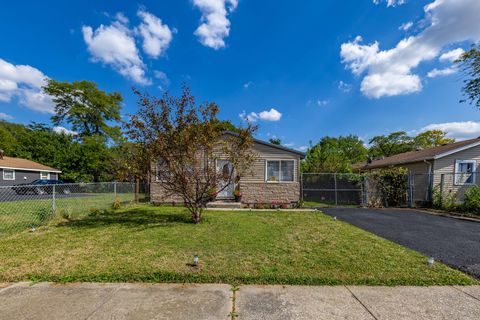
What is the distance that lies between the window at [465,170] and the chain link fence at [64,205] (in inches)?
704

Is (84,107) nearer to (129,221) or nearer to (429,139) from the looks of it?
(129,221)

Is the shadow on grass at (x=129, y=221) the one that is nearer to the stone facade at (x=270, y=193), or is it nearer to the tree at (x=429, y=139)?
the stone facade at (x=270, y=193)

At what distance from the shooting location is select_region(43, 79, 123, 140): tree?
3178 centimetres

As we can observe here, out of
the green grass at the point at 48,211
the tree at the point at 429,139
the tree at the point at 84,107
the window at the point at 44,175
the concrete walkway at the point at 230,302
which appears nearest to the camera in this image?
the concrete walkway at the point at 230,302

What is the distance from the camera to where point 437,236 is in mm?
6070

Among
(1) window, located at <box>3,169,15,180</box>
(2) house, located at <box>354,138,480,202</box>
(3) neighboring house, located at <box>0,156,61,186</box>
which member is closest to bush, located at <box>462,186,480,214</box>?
(2) house, located at <box>354,138,480,202</box>

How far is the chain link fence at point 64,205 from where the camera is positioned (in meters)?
6.91

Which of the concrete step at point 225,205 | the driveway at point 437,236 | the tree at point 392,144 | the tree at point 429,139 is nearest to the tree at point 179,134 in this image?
the concrete step at point 225,205

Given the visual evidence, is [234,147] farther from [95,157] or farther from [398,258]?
[95,157]

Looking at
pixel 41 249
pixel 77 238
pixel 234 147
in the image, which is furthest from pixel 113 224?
pixel 234 147

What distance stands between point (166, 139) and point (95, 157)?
24815 millimetres

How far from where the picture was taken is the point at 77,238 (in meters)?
5.38

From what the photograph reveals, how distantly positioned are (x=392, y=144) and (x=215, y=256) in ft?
141

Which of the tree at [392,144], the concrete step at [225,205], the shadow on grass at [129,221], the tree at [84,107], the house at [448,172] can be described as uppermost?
the tree at [84,107]
